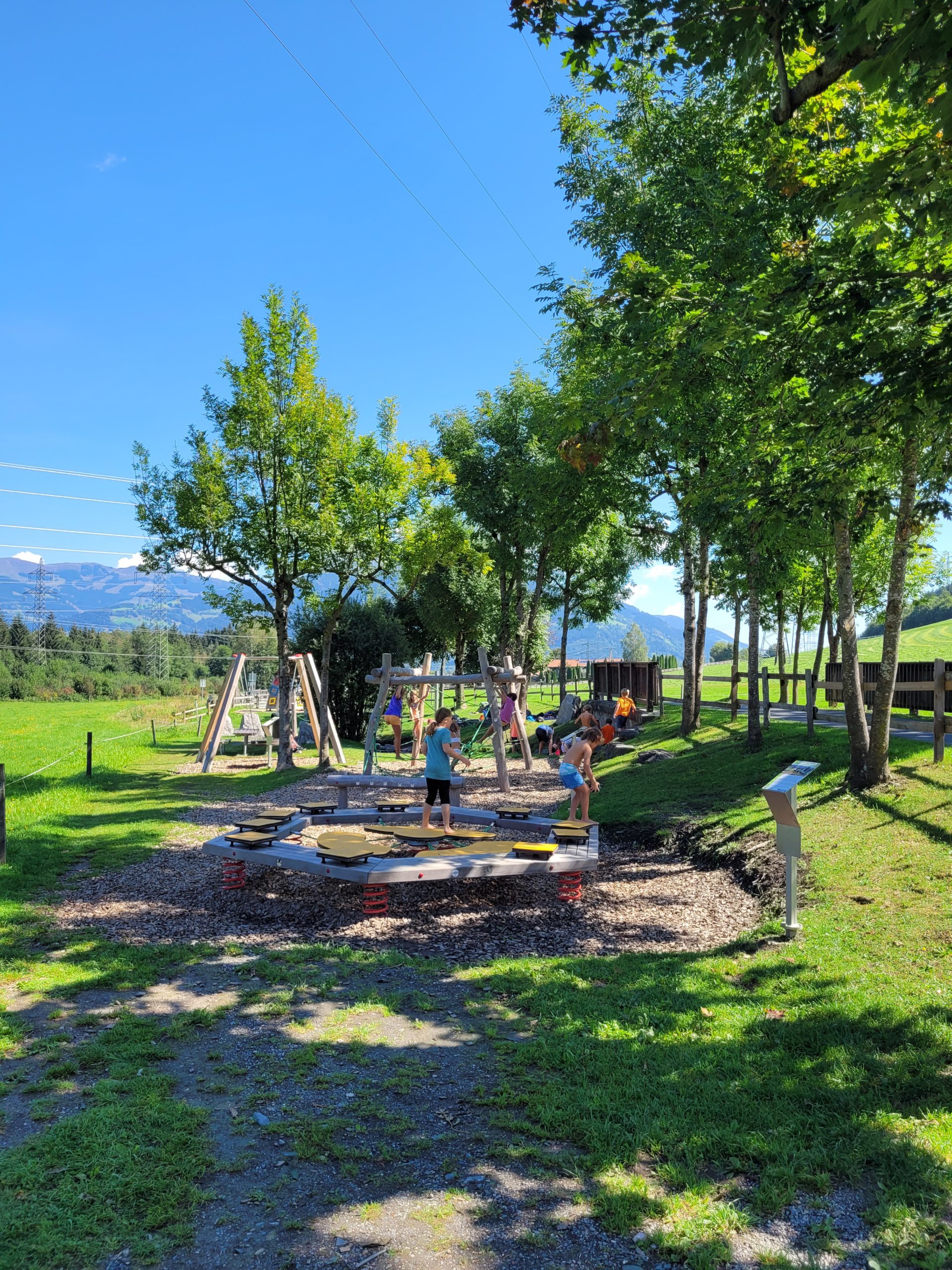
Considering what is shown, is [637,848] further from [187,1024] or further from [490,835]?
[187,1024]

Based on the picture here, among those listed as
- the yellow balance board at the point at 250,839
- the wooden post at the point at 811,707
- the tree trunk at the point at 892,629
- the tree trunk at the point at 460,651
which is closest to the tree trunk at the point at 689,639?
the wooden post at the point at 811,707

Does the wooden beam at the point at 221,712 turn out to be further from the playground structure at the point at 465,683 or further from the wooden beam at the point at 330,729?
the playground structure at the point at 465,683

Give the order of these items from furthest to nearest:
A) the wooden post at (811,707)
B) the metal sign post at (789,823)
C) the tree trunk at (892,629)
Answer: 1. the wooden post at (811,707)
2. the tree trunk at (892,629)
3. the metal sign post at (789,823)

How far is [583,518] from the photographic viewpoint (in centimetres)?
2158

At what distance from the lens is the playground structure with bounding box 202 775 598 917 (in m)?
8.27

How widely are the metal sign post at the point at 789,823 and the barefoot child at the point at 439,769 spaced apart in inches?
184

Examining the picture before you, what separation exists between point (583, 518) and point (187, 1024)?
17.8m

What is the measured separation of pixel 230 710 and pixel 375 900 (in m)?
15.4

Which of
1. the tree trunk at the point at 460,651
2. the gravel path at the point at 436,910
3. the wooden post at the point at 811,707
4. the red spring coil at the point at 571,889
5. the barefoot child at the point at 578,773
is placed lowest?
the gravel path at the point at 436,910

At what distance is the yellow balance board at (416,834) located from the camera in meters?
9.68

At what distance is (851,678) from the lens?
1117cm

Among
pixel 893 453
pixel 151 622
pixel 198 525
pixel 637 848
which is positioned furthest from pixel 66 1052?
pixel 151 622

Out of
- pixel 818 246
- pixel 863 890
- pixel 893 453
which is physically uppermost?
pixel 818 246

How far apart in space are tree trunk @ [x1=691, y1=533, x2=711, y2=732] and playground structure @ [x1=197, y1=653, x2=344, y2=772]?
9.32 m
